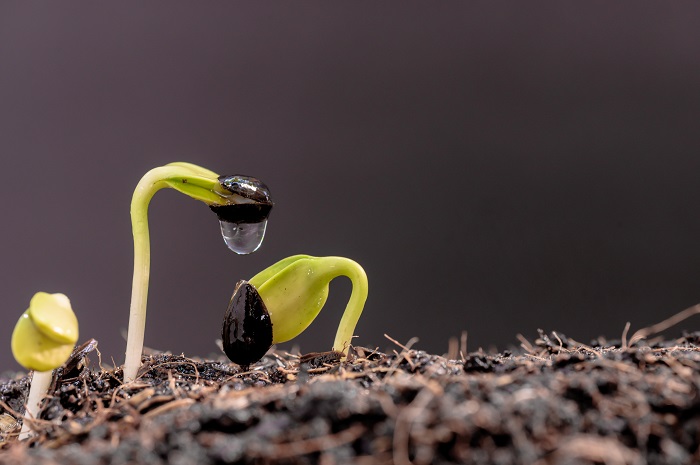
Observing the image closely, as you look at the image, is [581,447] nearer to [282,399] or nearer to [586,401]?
[586,401]

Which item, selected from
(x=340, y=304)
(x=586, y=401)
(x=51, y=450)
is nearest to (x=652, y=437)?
(x=586, y=401)

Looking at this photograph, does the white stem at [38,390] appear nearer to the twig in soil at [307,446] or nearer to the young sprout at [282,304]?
the young sprout at [282,304]

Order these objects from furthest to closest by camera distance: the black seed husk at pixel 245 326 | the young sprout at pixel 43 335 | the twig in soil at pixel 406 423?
the black seed husk at pixel 245 326
the young sprout at pixel 43 335
the twig in soil at pixel 406 423

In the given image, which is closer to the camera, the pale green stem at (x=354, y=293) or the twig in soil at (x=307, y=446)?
the twig in soil at (x=307, y=446)

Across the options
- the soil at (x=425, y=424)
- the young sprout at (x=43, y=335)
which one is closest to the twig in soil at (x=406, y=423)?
the soil at (x=425, y=424)

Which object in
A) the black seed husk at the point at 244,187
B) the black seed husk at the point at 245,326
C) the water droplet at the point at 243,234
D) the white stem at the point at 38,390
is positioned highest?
the black seed husk at the point at 244,187

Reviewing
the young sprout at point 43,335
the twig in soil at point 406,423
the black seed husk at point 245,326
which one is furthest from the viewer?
the black seed husk at point 245,326

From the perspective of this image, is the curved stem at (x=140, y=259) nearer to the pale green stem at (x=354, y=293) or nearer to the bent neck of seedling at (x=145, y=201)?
the bent neck of seedling at (x=145, y=201)

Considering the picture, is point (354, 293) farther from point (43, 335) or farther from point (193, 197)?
point (43, 335)

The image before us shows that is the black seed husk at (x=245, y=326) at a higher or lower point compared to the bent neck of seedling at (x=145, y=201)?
lower
